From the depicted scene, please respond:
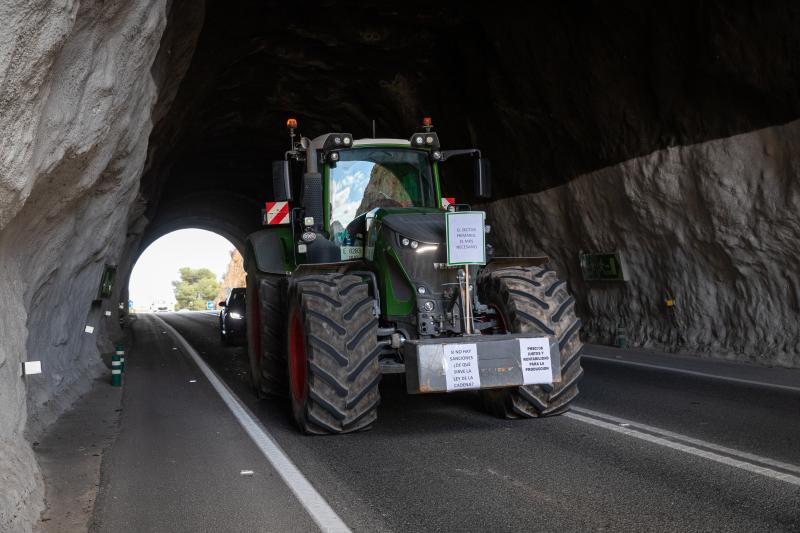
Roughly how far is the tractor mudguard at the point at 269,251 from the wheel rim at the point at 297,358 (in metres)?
2.12

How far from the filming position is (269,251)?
9750 mm

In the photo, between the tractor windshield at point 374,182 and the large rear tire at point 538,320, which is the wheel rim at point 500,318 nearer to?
the large rear tire at point 538,320

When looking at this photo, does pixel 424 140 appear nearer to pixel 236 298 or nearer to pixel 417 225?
pixel 417 225

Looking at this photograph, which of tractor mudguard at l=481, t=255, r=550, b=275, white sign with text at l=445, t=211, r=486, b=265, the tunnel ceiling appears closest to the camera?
white sign with text at l=445, t=211, r=486, b=265

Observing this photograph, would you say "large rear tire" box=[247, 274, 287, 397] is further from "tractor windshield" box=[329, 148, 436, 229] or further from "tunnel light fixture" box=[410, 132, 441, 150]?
"tunnel light fixture" box=[410, 132, 441, 150]

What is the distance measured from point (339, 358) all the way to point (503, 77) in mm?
11603

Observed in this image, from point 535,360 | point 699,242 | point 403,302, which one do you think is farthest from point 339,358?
point 699,242

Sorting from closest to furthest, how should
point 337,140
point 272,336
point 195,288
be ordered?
point 337,140 < point 272,336 < point 195,288

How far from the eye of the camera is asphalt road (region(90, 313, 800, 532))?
15.2 ft

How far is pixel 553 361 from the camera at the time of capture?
646 centimetres

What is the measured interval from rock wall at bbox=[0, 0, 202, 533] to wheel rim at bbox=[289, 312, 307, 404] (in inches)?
88.8

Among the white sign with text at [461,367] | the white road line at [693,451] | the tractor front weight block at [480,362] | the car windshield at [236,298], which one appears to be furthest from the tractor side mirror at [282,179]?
the car windshield at [236,298]

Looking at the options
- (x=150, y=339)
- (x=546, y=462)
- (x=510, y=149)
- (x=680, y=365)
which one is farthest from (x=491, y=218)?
(x=546, y=462)

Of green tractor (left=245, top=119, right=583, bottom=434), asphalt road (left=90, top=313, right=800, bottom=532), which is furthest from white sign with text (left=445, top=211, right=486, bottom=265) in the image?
asphalt road (left=90, top=313, right=800, bottom=532)
